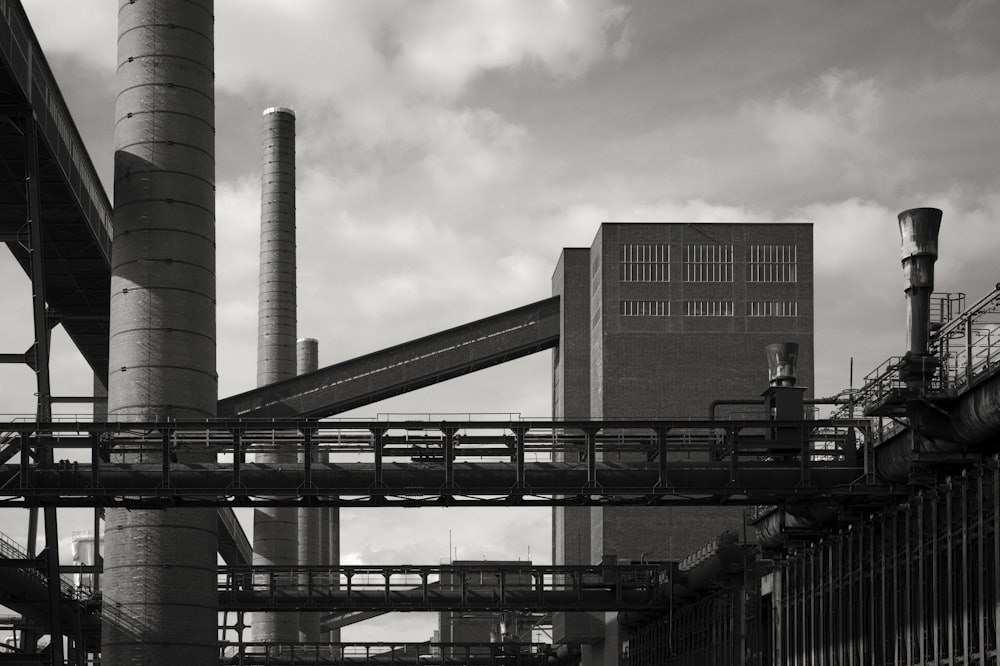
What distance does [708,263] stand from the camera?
59.0 meters

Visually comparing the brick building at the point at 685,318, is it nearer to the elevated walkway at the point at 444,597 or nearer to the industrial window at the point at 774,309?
the industrial window at the point at 774,309

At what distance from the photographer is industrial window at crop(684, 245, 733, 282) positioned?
5884 cm

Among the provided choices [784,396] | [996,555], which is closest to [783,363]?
[784,396]

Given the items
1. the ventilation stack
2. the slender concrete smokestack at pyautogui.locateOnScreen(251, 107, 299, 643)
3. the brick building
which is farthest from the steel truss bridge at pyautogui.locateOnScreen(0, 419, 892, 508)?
the slender concrete smokestack at pyautogui.locateOnScreen(251, 107, 299, 643)

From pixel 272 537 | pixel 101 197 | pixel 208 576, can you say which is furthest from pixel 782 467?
pixel 272 537

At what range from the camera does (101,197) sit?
39344 millimetres

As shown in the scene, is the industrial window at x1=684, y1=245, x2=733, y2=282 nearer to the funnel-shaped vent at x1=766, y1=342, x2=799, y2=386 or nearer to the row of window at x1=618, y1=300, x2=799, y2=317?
the row of window at x1=618, y1=300, x2=799, y2=317

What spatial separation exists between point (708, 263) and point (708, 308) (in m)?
1.84

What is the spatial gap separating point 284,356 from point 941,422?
46194 millimetres

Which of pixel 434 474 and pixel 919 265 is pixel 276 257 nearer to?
pixel 434 474

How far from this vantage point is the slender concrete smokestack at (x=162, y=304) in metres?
33.1

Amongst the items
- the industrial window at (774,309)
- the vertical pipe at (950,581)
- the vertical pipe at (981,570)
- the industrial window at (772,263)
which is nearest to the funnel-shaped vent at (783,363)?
the vertical pipe at (950,581)

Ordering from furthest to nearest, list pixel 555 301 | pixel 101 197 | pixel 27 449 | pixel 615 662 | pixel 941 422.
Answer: pixel 555 301 → pixel 615 662 → pixel 101 197 → pixel 27 449 → pixel 941 422

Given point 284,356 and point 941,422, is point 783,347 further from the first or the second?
point 284,356
